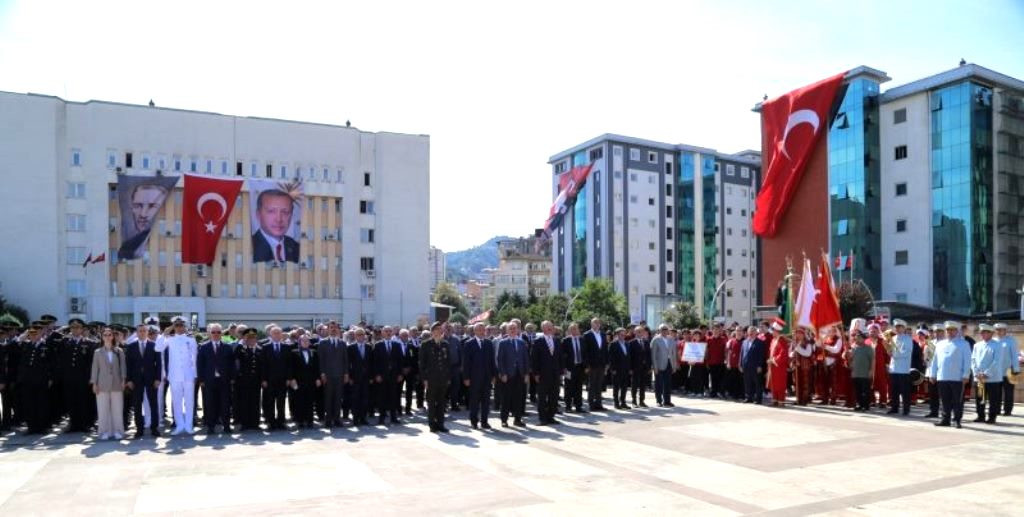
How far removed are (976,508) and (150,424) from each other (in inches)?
525

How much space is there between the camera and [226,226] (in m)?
56.5

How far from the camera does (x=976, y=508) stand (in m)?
7.97

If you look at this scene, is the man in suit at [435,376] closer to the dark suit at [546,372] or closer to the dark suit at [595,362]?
the dark suit at [546,372]

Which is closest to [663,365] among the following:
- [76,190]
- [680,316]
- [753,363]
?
[753,363]

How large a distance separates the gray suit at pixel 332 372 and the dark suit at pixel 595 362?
5355 mm

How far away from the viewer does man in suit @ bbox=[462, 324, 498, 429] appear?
14438 millimetres

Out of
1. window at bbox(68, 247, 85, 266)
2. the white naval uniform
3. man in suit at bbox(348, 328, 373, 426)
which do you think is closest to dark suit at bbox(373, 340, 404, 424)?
Result: man in suit at bbox(348, 328, 373, 426)

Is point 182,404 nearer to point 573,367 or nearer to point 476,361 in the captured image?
point 476,361

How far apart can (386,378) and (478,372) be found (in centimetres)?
205

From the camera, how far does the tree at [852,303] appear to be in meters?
45.9

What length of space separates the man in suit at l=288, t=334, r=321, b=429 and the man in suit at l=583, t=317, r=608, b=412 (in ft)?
19.2

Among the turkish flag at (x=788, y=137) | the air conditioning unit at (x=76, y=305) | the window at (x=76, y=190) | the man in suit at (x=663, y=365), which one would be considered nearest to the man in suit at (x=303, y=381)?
the man in suit at (x=663, y=365)

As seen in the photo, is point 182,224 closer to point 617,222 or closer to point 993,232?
point 617,222

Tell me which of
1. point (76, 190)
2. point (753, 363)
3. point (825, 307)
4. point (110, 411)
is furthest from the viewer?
point (76, 190)
